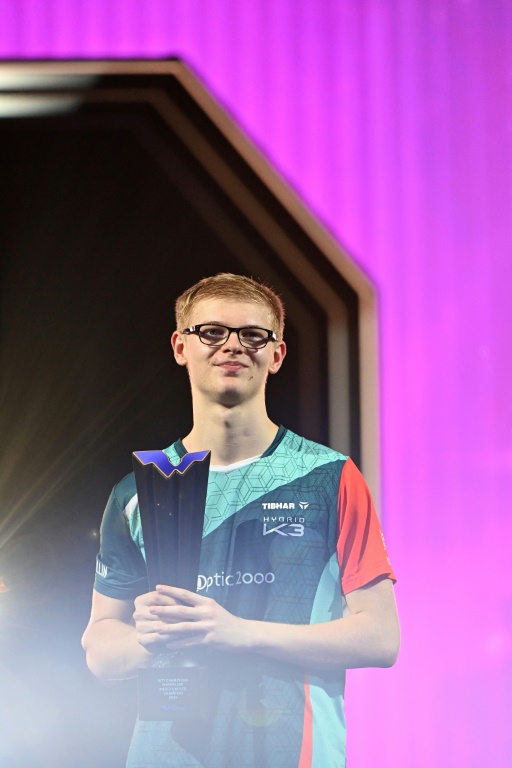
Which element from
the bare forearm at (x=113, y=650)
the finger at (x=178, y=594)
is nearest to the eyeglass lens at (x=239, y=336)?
the finger at (x=178, y=594)

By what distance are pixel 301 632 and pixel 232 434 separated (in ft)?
1.77

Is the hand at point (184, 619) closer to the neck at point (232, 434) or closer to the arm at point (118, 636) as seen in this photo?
the arm at point (118, 636)

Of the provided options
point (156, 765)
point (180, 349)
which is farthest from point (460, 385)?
point (156, 765)

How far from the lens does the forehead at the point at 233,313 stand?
2.19m

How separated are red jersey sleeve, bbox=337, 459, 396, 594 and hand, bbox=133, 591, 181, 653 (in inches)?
18.3

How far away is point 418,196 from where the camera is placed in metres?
2.42

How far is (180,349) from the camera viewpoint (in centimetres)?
227

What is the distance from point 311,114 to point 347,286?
0.53 metres

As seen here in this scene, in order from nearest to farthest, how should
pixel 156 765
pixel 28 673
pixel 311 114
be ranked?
pixel 156 765 → pixel 28 673 → pixel 311 114

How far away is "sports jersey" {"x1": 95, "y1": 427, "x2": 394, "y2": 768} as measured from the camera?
2.01 meters

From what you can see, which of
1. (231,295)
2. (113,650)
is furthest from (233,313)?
(113,650)

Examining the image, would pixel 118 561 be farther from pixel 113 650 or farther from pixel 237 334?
pixel 237 334

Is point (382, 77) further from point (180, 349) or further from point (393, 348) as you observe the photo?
point (180, 349)

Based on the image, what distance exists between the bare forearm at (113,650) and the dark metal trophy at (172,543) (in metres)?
0.09
